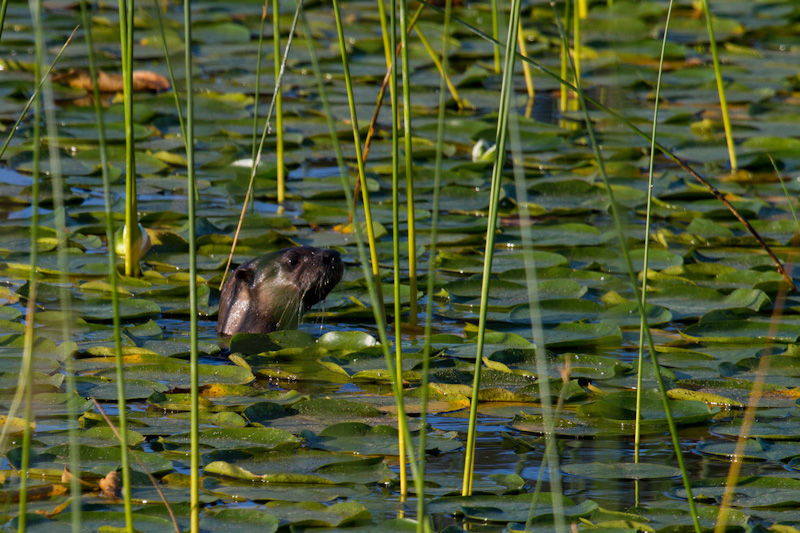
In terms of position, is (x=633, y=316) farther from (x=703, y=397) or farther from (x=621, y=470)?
(x=621, y=470)

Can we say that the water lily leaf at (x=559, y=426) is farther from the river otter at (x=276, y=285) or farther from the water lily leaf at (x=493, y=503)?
the river otter at (x=276, y=285)

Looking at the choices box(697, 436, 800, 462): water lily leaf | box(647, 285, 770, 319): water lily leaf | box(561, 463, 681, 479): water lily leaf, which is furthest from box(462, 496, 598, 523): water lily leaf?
box(647, 285, 770, 319): water lily leaf

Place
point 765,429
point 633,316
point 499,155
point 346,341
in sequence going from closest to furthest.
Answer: point 499,155 < point 765,429 < point 346,341 < point 633,316

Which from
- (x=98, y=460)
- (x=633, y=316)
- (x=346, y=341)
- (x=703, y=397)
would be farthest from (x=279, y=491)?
(x=633, y=316)

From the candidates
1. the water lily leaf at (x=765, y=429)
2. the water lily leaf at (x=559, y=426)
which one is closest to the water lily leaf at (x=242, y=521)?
the water lily leaf at (x=559, y=426)

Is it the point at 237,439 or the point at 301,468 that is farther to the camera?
the point at 237,439

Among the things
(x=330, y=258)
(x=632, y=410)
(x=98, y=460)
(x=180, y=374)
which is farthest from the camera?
(x=330, y=258)

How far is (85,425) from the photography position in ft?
9.16

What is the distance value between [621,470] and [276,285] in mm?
1728

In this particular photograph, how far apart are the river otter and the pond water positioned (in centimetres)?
10

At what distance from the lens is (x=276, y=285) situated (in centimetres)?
391

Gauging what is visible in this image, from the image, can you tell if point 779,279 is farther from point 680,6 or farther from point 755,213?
point 680,6

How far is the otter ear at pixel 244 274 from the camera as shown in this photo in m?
3.87

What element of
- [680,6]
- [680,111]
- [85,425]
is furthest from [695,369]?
[680,6]
